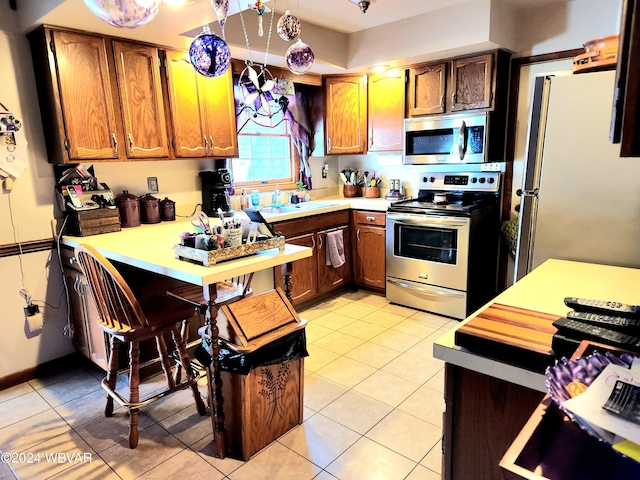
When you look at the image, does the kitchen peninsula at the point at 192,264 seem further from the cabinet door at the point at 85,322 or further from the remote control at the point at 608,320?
the remote control at the point at 608,320

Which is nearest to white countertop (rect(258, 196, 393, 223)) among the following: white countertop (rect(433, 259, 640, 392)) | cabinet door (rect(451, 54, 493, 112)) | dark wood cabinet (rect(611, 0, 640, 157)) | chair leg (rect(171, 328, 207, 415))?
cabinet door (rect(451, 54, 493, 112))

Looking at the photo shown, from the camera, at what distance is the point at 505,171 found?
3557 millimetres

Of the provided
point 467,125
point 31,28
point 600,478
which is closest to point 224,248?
point 600,478

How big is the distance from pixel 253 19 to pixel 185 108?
3.01 ft

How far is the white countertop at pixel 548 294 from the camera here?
102cm

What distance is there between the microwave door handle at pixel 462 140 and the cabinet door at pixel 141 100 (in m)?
2.35

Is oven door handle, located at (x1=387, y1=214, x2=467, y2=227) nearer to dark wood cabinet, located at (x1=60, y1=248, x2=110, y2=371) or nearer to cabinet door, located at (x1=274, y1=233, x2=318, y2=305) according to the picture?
cabinet door, located at (x1=274, y1=233, x2=318, y2=305)

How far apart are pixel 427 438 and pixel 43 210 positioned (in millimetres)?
2672

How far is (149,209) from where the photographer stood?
9.71 ft

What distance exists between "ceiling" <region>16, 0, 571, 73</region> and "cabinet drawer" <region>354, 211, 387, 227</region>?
140 centimetres

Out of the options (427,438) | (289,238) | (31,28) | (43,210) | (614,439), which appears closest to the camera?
(614,439)

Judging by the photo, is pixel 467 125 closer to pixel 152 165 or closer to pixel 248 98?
pixel 248 98

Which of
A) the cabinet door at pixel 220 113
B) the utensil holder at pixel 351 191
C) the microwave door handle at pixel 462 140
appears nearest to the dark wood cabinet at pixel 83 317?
the cabinet door at pixel 220 113

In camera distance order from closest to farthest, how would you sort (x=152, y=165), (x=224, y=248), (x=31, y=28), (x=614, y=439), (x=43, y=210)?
1. (x=614, y=439)
2. (x=224, y=248)
3. (x=31, y=28)
4. (x=43, y=210)
5. (x=152, y=165)
